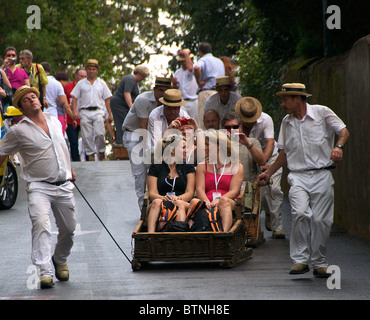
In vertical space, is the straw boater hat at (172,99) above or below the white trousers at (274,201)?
above

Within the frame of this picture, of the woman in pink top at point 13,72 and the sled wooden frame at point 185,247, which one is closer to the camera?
the sled wooden frame at point 185,247

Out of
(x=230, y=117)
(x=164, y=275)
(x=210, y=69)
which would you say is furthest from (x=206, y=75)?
(x=164, y=275)

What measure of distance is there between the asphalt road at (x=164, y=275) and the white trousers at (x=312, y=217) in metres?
0.24

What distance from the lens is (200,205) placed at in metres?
11.4

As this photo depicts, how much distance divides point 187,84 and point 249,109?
20.5 feet

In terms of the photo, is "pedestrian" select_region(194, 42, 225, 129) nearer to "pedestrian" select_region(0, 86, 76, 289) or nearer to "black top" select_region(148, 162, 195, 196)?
"black top" select_region(148, 162, 195, 196)

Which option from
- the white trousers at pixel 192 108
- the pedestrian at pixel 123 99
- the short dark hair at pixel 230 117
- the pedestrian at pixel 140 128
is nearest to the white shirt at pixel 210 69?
the white trousers at pixel 192 108

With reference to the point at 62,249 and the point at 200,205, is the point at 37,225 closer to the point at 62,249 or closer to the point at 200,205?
the point at 62,249

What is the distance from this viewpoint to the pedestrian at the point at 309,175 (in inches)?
408

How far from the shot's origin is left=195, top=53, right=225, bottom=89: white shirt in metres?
19.5

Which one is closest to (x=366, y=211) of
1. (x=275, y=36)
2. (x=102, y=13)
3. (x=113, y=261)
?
(x=113, y=261)

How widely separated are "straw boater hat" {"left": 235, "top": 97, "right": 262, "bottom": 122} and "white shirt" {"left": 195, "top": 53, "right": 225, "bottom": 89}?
618cm

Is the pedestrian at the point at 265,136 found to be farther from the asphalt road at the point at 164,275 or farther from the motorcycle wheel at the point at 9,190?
the motorcycle wheel at the point at 9,190
